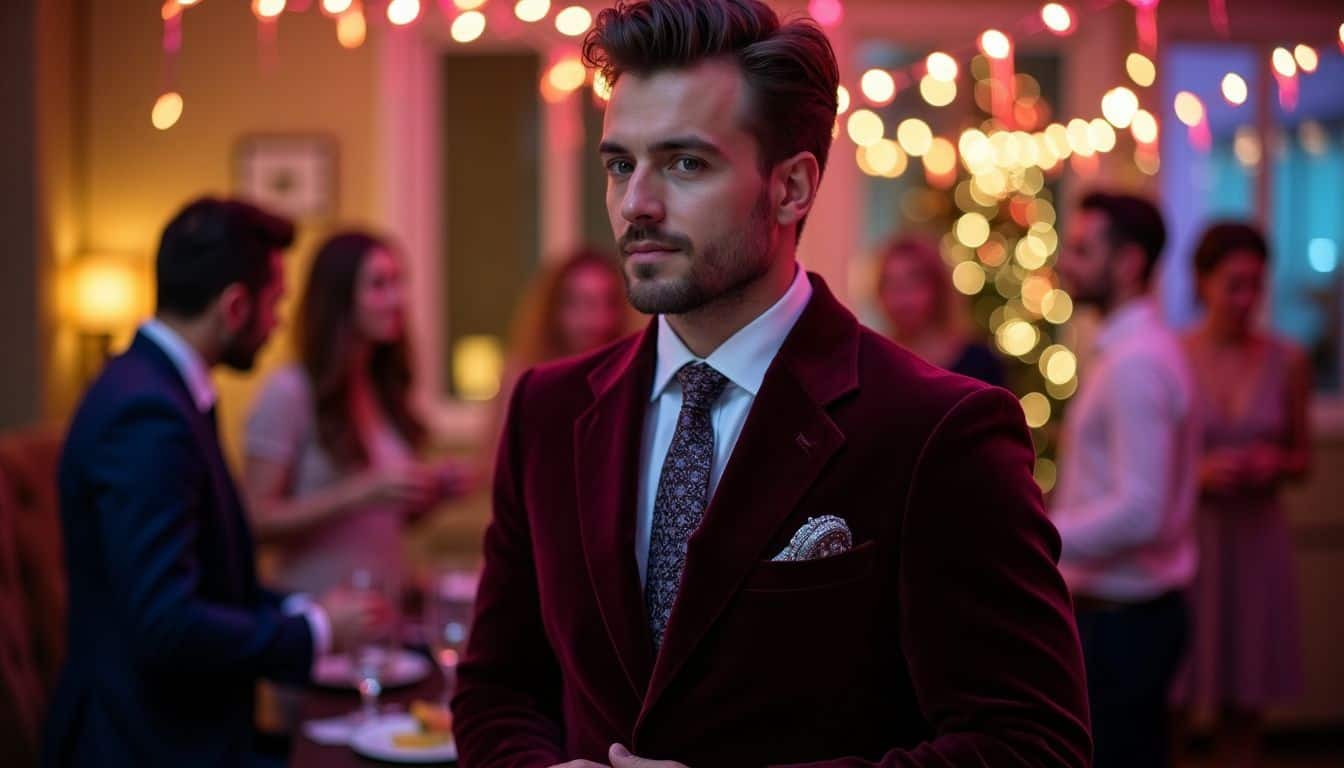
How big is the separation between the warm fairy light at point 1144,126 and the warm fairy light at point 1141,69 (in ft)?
0.45

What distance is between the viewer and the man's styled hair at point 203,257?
2.43m

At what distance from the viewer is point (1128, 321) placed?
3.34 meters

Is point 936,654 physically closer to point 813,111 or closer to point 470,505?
point 813,111

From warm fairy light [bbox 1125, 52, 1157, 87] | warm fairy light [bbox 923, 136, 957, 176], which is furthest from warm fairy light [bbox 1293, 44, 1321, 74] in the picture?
warm fairy light [bbox 923, 136, 957, 176]

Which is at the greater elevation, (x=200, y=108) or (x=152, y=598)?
(x=200, y=108)

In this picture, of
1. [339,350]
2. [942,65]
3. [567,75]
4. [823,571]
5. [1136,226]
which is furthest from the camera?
[567,75]

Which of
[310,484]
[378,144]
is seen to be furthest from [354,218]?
[310,484]

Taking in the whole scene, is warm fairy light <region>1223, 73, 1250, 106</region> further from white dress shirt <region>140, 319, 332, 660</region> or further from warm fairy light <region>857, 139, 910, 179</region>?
warm fairy light <region>857, 139, 910, 179</region>

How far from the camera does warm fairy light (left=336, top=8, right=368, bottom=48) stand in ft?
16.4

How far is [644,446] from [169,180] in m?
4.21

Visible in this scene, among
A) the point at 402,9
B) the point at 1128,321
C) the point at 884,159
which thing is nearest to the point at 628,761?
the point at 402,9

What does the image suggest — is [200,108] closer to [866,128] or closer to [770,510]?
[866,128]

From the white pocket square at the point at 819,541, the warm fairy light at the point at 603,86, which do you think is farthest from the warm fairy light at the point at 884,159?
the white pocket square at the point at 819,541

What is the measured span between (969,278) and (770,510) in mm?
4651
